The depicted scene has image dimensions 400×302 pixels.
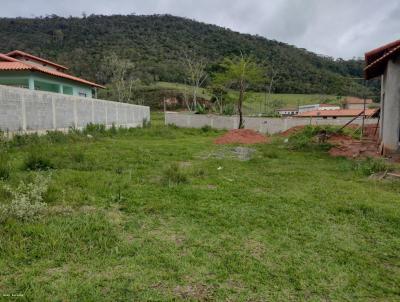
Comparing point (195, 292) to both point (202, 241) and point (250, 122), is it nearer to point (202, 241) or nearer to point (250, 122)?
point (202, 241)

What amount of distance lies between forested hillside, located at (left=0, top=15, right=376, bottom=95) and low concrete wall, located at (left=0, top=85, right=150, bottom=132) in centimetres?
3162

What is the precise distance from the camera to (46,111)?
41.3 ft

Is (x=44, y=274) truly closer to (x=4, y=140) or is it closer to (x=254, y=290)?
(x=254, y=290)

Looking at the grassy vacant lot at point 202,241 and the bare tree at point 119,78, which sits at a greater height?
the bare tree at point 119,78

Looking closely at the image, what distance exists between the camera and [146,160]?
336 inches

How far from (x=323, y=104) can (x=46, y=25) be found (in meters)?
55.0

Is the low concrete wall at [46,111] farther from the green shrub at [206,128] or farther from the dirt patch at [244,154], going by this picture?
the dirt patch at [244,154]

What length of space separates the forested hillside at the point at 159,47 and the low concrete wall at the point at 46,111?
31623mm

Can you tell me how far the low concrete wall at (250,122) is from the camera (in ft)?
81.0

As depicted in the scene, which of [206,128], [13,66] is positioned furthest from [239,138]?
[13,66]

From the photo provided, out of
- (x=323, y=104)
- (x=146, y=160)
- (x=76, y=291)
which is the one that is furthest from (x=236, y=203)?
(x=323, y=104)

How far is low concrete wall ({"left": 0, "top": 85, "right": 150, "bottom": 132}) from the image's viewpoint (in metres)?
10.4

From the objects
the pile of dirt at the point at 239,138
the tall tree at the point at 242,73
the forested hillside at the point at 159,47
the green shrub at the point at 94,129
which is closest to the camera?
the green shrub at the point at 94,129

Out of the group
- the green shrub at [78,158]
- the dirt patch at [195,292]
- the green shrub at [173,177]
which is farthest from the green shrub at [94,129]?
the dirt patch at [195,292]
